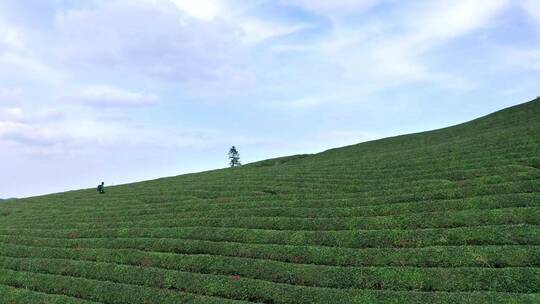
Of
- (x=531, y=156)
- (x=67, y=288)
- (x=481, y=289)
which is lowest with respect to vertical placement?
(x=481, y=289)

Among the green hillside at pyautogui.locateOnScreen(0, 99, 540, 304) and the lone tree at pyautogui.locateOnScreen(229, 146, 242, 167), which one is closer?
the green hillside at pyautogui.locateOnScreen(0, 99, 540, 304)

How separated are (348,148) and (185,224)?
48717 mm

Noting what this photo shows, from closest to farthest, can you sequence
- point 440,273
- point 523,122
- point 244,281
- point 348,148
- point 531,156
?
point 440,273, point 244,281, point 531,156, point 523,122, point 348,148

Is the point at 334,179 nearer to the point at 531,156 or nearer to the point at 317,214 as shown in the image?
the point at 317,214

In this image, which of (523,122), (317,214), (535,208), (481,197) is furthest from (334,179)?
(523,122)

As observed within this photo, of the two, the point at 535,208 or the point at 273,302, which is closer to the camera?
the point at 273,302

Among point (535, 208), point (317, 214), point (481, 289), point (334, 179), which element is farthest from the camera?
point (334, 179)

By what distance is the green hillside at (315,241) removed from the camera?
20.6 m

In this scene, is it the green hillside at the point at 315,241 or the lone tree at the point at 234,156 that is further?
the lone tree at the point at 234,156

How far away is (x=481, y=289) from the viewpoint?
18.8 m

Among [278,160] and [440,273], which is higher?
[278,160]

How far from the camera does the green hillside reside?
20.6m

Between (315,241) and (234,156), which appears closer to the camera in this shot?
(315,241)

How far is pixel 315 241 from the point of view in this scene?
85.9 ft
